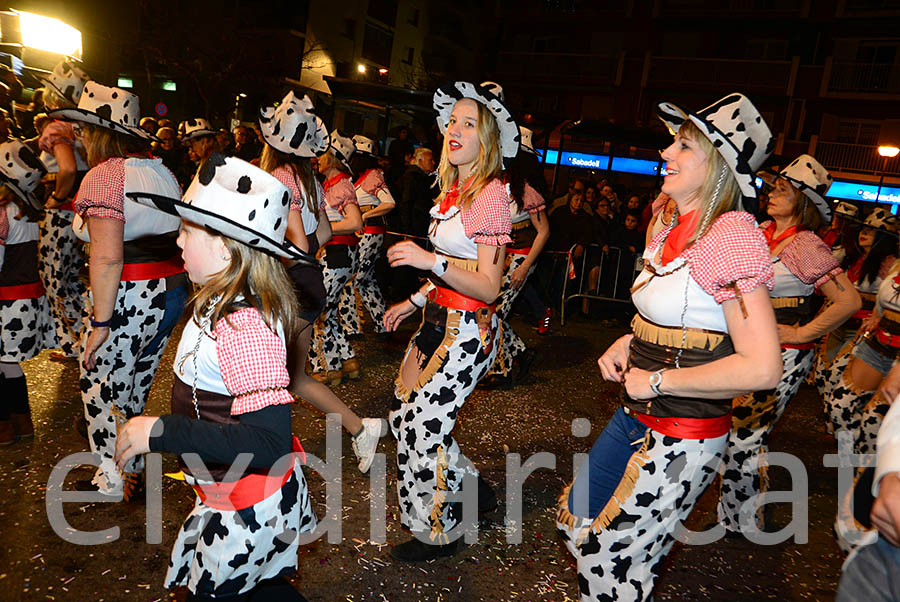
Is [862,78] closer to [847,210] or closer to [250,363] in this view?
[847,210]

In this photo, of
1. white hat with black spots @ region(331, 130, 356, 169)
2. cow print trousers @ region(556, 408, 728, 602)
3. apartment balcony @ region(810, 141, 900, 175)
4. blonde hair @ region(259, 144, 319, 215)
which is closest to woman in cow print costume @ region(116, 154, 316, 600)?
cow print trousers @ region(556, 408, 728, 602)

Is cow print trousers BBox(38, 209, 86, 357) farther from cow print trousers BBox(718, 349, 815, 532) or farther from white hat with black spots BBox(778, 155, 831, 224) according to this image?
white hat with black spots BBox(778, 155, 831, 224)

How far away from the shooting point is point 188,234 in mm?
1995

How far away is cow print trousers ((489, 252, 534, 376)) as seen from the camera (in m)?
6.65

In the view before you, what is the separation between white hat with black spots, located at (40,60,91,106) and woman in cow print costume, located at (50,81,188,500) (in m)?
1.62

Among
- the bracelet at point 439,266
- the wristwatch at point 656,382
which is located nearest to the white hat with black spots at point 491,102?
the bracelet at point 439,266

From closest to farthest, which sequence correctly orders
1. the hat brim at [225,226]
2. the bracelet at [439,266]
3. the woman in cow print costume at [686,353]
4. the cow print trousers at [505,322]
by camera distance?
the hat brim at [225,226], the woman in cow print costume at [686,353], the bracelet at [439,266], the cow print trousers at [505,322]

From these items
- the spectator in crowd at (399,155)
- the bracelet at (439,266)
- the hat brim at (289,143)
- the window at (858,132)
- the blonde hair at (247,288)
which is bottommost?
the blonde hair at (247,288)

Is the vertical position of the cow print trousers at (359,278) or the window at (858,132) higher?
the window at (858,132)

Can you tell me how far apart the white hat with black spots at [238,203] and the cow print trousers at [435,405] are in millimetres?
1438

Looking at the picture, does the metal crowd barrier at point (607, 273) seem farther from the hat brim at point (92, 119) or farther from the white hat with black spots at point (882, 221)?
the hat brim at point (92, 119)

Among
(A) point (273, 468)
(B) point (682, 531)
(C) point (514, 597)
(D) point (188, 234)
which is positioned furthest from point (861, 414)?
(D) point (188, 234)

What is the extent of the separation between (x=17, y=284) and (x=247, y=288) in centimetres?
328

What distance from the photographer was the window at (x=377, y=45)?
38844mm
